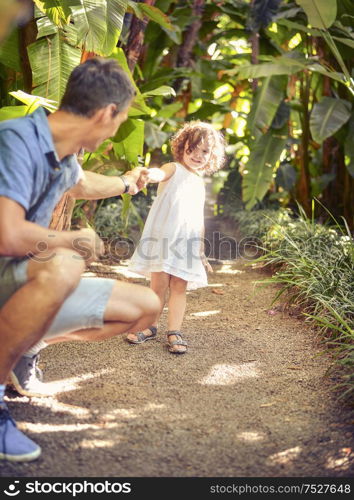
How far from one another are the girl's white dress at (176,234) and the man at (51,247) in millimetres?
1064

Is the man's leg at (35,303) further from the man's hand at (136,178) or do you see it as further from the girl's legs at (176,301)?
the girl's legs at (176,301)

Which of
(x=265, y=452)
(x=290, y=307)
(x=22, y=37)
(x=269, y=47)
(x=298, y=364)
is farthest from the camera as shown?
(x=269, y=47)

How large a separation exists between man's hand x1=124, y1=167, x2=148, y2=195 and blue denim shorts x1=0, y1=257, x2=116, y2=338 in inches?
30.3

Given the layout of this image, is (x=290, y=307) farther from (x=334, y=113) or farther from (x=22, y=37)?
(x=22, y=37)

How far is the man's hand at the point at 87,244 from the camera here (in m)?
2.24

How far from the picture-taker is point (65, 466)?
216 cm

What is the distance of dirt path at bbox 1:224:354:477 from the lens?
2.26 m

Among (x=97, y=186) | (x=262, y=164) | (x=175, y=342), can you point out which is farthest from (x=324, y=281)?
(x=262, y=164)

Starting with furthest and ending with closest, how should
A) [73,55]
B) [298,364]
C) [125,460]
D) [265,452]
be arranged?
[73,55] < [298,364] < [265,452] < [125,460]

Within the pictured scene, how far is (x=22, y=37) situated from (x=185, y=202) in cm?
158

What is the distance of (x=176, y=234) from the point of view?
3582 millimetres

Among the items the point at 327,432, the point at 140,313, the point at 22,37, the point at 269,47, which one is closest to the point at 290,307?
the point at 327,432

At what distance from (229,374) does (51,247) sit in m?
1.42

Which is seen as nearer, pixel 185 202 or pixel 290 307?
pixel 185 202
